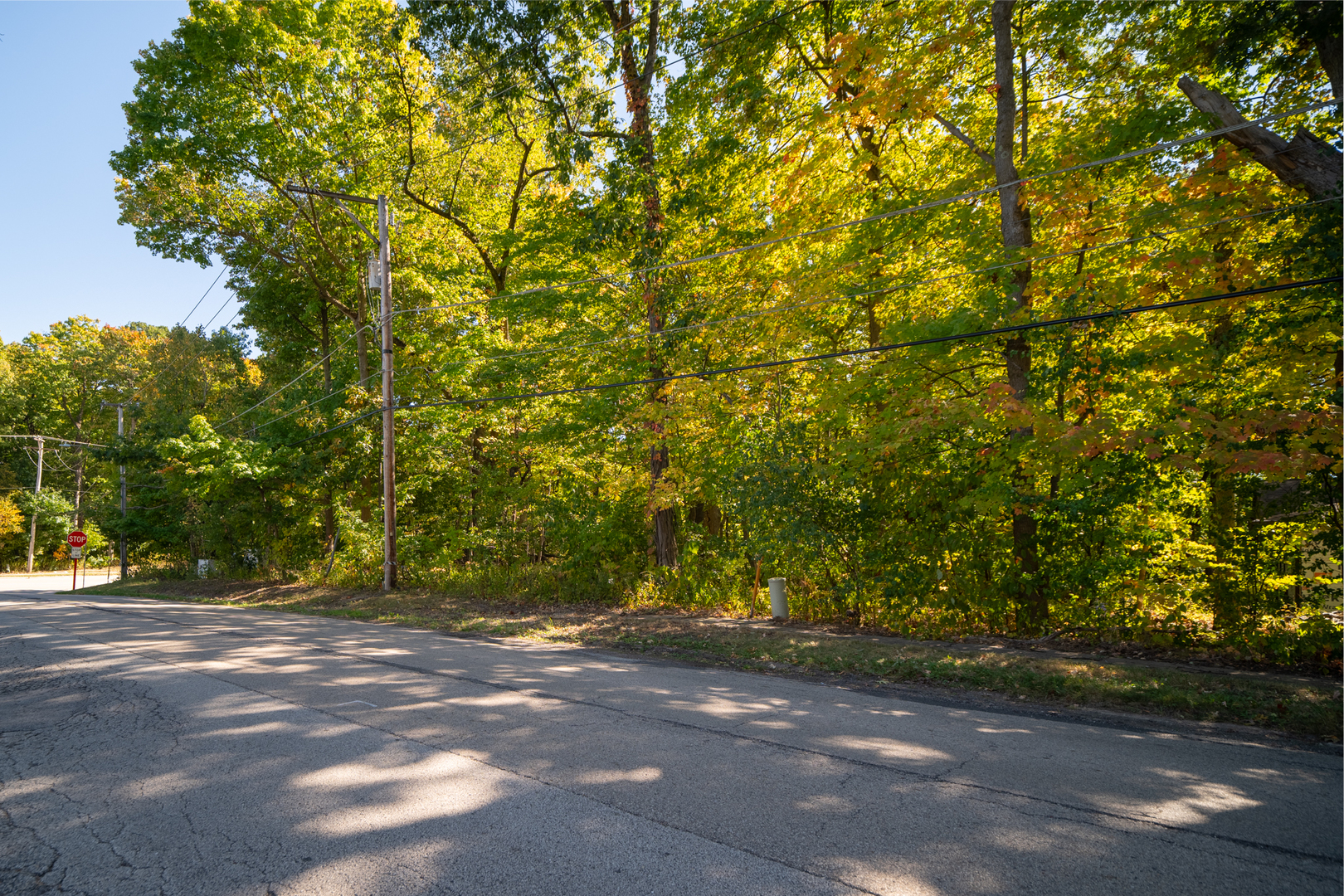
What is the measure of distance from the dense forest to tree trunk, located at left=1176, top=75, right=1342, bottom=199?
52 millimetres

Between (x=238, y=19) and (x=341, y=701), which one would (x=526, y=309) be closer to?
(x=238, y=19)

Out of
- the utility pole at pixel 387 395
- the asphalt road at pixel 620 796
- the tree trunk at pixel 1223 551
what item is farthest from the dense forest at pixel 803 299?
the asphalt road at pixel 620 796

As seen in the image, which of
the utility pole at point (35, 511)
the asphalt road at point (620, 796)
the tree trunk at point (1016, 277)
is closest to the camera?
the asphalt road at point (620, 796)

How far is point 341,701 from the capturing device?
20.4 feet

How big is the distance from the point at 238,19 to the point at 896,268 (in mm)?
19896

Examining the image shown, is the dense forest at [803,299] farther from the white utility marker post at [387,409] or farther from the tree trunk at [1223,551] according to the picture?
the white utility marker post at [387,409]

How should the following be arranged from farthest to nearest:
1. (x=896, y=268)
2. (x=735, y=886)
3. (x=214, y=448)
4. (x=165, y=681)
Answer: (x=214, y=448), (x=896, y=268), (x=165, y=681), (x=735, y=886)

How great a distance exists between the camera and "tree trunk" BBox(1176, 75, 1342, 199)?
706 centimetres

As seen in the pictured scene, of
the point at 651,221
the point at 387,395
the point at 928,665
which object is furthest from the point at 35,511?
the point at 928,665

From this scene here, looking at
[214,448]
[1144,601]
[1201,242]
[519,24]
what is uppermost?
[519,24]

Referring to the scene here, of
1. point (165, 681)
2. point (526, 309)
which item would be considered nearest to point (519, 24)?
point (526, 309)

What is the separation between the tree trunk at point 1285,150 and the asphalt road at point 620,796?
613cm

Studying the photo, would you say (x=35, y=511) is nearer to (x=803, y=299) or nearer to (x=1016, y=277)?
(x=803, y=299)

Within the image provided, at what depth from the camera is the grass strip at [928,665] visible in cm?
604
